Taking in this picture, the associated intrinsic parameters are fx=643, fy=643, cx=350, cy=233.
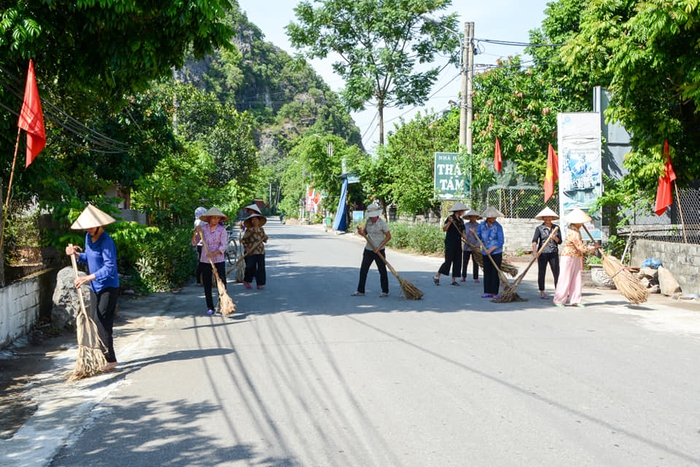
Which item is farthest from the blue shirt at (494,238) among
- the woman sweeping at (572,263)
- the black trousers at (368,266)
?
the black trousers at (368,266)

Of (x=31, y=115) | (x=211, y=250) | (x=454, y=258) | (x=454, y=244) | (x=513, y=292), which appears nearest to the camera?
(x=31, y=115)

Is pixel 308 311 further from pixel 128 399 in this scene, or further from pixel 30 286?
pixel 128 399

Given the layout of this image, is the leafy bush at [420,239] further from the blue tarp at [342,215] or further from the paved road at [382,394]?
the blue tarp at [342,215]

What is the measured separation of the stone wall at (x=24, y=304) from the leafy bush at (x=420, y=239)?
623 inches

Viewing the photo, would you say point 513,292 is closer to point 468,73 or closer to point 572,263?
point 572,263

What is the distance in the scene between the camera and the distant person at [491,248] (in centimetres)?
1243

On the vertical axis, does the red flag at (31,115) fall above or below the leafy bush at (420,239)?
above

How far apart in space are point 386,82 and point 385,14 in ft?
11.7

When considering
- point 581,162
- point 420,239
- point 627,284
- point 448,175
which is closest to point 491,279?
point 627,284

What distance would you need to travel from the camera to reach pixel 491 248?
12922 mm

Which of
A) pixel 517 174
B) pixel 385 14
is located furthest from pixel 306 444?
pixel 385 14

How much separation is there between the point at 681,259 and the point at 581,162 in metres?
4.59

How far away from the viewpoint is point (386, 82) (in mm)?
35531

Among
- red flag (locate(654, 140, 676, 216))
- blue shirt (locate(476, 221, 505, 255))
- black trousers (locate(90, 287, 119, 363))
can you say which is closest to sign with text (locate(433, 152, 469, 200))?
red flag (locate(654, 140, 676, 216))
